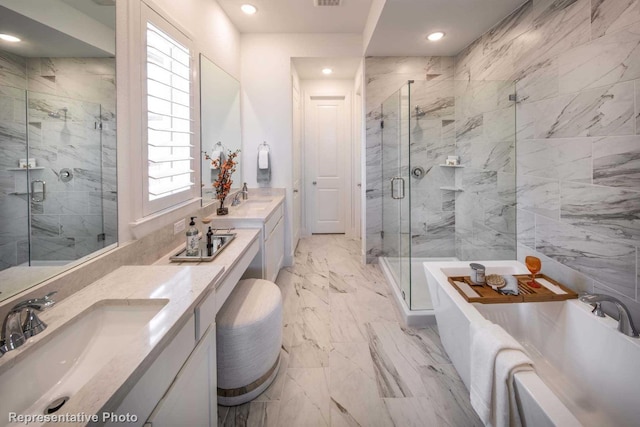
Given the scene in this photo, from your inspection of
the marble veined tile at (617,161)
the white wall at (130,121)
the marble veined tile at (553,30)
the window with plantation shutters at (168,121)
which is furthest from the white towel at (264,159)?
the marble veined tile at (617,161)

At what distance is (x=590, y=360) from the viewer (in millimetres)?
1550

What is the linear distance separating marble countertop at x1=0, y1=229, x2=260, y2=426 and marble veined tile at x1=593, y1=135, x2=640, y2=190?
197 centimetres

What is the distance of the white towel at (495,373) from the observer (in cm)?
127

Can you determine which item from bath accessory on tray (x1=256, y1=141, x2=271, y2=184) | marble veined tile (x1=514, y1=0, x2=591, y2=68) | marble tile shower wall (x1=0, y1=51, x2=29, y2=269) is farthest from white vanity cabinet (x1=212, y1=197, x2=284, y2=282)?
marble veined tile (x1=514, y1=0, x2=591, y2=68)

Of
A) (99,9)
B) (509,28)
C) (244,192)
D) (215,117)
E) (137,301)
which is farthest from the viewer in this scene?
(244,192)

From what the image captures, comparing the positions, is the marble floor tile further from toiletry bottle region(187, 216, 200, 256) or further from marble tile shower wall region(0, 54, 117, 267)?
marble tile shower wall region(0, 54, 117, 267)

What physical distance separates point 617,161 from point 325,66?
3.49 m

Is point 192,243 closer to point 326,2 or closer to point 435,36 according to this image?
point 326,2

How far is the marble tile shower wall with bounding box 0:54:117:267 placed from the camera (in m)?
1.09

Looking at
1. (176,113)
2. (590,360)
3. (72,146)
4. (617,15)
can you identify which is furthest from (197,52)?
(590,360)

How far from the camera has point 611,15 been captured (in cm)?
165

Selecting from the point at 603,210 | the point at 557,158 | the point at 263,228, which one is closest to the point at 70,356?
the point at 263,228

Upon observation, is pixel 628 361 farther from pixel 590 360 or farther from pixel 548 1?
pixel 548 1

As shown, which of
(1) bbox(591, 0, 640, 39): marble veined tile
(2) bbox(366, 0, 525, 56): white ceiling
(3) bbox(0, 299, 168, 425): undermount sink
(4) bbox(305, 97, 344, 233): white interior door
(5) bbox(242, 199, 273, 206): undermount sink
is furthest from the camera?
(4) bbox(305, 97, 344, 233): white interior door
